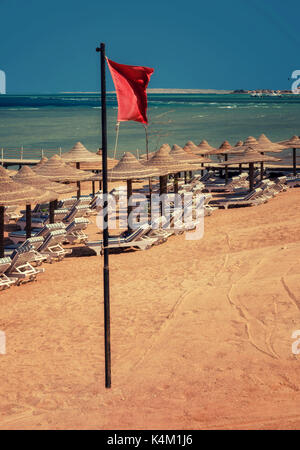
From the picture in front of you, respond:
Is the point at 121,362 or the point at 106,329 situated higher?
the point at 106,329

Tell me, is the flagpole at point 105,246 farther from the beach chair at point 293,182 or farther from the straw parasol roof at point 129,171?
the beach chair at point 293,182

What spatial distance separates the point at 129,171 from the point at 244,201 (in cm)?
619

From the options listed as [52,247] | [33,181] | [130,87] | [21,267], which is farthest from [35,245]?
[130,87]

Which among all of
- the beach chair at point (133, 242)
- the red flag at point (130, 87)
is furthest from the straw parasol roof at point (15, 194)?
the red flag at point (130, 87)

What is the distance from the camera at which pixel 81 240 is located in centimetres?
1466

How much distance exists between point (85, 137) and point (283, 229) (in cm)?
5427

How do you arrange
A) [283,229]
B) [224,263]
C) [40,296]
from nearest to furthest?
[40,296] < [224,263] < [283,229]

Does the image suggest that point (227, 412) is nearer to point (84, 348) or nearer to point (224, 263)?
point (84, 348)

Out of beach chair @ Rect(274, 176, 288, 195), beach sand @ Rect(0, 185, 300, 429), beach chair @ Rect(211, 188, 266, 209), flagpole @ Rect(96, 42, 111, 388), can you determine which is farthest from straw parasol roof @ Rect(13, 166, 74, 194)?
beach chair @ Rect(274, 176, 288, 195)

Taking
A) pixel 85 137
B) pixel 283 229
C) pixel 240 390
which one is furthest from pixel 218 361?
pixel 85 137

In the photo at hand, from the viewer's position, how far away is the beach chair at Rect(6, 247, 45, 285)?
1095 centimetres

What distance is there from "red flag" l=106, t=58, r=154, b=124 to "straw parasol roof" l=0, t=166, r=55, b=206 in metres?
5.61

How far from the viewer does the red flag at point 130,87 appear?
595cm

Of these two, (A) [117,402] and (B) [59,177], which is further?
(B) [59,177]
